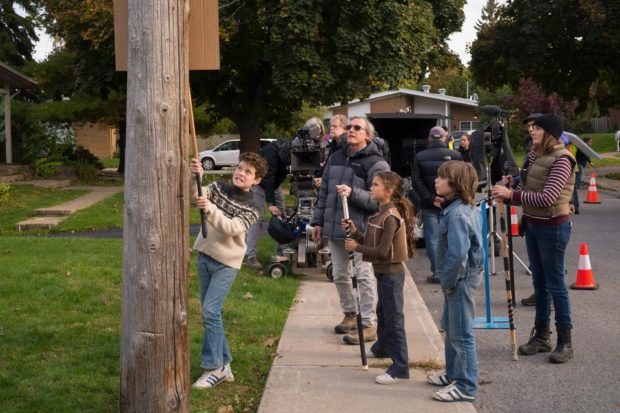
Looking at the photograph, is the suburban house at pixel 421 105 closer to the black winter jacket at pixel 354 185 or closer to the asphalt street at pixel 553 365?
the asphalt street at pixel 553 365

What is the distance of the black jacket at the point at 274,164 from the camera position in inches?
423

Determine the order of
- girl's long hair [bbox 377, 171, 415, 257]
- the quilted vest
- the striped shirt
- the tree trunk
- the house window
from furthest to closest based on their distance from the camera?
the house window, the quilted vest, the striped shirt, girl's long hair [bbox 377, 171, 415, 257], the tree trunk

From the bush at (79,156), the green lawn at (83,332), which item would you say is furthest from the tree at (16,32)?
the green lawn at (83,332)

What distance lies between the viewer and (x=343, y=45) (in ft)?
71.1

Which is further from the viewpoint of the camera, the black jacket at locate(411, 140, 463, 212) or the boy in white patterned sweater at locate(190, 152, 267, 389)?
the black jacket at locate(411, 140, 463, 212)

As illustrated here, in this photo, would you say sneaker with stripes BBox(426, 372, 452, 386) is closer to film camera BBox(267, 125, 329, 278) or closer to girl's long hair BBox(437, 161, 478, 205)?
girl's long hair BBox(437, 161, 478, 205)

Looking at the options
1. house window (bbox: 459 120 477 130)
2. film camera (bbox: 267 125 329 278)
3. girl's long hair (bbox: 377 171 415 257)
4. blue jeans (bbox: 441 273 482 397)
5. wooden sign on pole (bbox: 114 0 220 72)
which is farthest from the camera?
house window (bbox: 459 120 477 130)

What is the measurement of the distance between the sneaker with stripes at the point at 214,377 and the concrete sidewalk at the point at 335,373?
0.32 m

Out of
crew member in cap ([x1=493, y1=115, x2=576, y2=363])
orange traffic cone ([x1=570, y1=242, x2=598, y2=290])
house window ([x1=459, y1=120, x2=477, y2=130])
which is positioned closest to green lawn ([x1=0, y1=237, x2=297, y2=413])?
crew member in cap ([x1=493, y1=115, x2=576, y2=363])

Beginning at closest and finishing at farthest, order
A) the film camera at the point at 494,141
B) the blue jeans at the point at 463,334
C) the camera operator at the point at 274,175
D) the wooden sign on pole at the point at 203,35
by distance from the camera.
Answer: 1. the wooden sign on pole at the point at 203,35
2. the blue jeans at the point at 463,334
3. the film camera at the point at 494,141
4. the camera operator at the point at 274,175

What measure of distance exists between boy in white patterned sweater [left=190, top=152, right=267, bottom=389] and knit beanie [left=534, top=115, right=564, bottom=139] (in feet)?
8.09

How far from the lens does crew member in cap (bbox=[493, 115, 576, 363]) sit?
6918 mm

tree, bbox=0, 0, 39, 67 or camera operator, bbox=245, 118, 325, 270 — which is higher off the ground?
tree, bbox=0, 0, 39, 67

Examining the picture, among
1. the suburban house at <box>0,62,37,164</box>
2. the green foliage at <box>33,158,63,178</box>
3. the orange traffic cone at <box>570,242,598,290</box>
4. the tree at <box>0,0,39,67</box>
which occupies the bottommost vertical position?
the orange traffic cone at <box>570,242,598,290</box>
